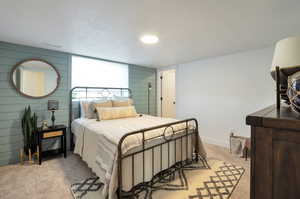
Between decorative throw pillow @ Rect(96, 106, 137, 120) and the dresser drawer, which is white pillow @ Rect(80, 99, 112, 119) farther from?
the dresser drawer

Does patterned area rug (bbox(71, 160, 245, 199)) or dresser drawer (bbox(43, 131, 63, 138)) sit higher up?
dresser drawer (bbox(43, 131, 63, 138))

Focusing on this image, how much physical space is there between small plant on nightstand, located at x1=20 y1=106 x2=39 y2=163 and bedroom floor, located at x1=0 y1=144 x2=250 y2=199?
263 millimetres

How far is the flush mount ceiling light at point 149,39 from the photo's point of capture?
8.26 ft

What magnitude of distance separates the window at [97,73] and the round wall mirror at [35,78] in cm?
45

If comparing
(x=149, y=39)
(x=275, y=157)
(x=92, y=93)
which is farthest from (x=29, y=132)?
(x=275, y=157)

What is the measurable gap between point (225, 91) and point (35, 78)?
4.25 metres

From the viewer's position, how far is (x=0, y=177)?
231 cm

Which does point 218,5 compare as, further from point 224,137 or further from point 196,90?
point 224,137

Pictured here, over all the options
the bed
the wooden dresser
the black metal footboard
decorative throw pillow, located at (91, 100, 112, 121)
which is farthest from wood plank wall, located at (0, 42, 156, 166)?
the wooden dresser

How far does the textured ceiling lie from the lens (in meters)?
1.67

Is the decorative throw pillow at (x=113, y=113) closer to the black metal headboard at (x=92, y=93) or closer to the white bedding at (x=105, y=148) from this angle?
the white bedding at (x=105, y=148)

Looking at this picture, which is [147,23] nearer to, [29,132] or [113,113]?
[113,113]

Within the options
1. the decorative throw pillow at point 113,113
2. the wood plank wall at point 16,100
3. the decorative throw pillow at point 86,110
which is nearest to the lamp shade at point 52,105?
the wood plank wall at point 16,100

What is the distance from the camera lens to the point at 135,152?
73.4 inches
